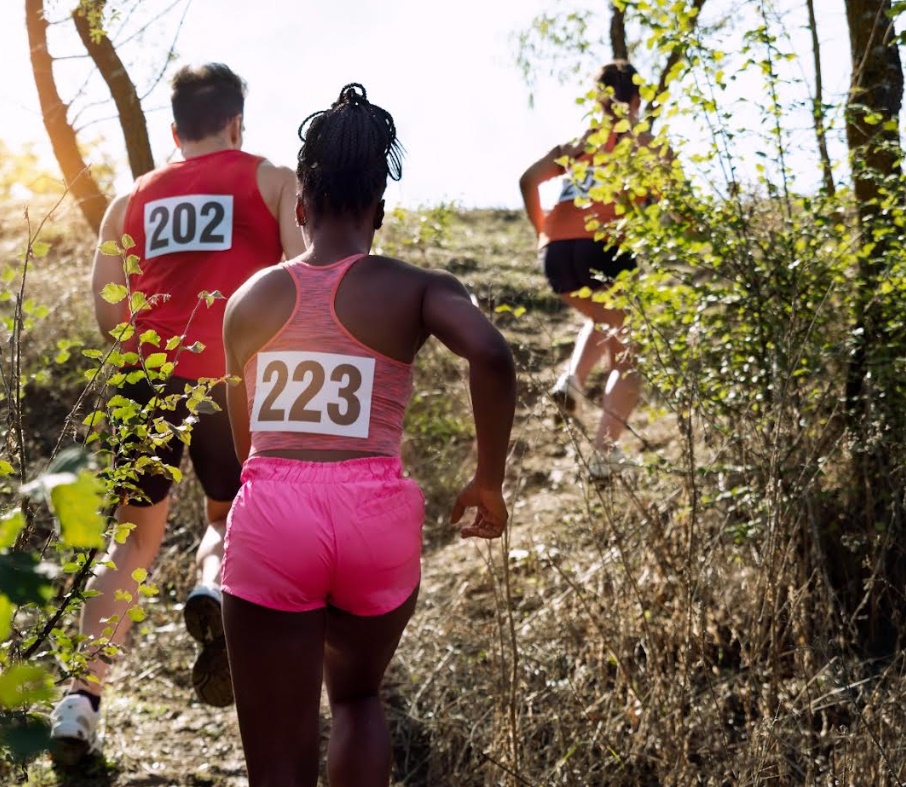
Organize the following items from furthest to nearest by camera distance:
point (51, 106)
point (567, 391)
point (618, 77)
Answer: point (51, 106) < point (567, 391) < point (618, 77)

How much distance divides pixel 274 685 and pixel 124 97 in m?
3.83

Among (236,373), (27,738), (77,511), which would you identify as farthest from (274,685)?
(77,511)

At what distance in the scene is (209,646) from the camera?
3262 millimetres

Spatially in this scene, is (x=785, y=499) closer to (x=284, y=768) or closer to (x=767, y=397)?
(x=767, y=397)

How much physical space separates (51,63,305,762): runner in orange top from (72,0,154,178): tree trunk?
1.71 meters

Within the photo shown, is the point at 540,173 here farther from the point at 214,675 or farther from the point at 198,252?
the point at 214,675

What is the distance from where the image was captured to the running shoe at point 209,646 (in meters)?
3.22

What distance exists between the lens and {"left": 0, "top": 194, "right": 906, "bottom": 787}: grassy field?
284 cm

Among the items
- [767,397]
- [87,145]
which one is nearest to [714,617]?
[767,397]

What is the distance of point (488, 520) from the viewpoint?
232 centimetres

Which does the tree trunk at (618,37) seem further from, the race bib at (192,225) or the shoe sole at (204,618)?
the shoe sole at (204,618)

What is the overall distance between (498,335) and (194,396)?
71 centimetres

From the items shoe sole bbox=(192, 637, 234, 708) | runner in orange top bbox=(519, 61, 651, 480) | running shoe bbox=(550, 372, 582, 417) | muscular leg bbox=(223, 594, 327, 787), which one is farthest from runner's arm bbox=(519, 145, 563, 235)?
muscular leg bbox=(223, 594, 327, 787)

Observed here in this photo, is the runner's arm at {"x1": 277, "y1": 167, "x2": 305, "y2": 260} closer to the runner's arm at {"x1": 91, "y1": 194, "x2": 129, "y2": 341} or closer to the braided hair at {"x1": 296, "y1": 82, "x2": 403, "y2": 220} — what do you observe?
the runner's arm at {"x1": 91, "y1": 194, "x2": 129, "y2": 341}
